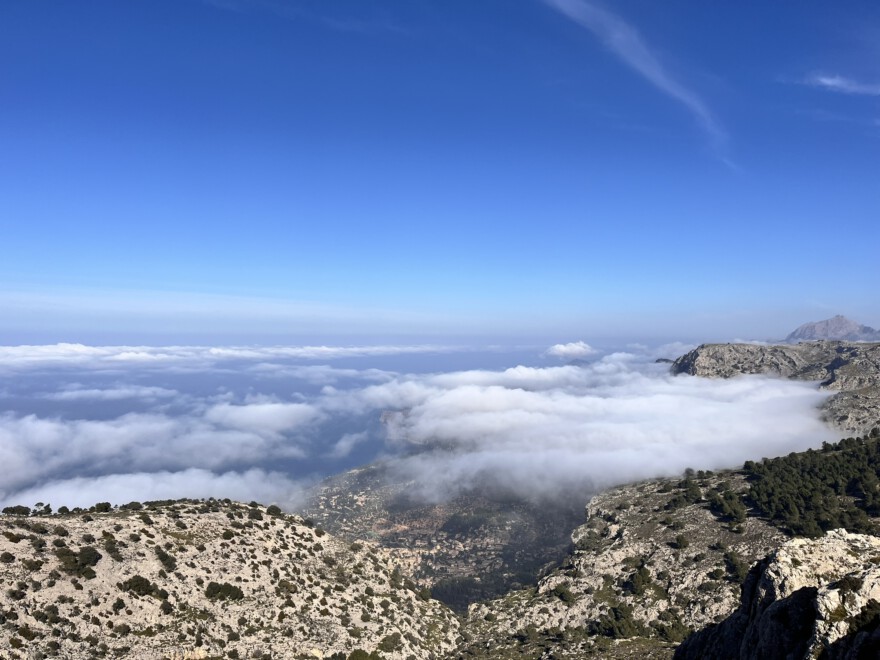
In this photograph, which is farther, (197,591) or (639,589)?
(639,589)

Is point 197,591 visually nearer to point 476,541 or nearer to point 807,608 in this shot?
point 807,608

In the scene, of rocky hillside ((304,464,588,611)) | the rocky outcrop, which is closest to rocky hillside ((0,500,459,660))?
the rocky outcrop

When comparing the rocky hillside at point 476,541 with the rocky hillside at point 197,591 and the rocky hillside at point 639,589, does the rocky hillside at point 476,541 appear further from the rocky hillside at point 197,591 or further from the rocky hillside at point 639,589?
the rocky hillside at point 197,591

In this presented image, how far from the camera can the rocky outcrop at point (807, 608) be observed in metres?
16.3

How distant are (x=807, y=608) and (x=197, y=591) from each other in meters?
47.7

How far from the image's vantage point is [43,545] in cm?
4200

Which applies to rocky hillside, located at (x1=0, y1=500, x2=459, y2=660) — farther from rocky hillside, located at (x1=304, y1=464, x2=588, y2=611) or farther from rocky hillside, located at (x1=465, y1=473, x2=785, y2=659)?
rocky hillside, located at (x1=304, y1=464, x2=588, y2=611)

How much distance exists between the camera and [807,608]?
18.8 metres

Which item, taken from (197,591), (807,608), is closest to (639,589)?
(197,591)

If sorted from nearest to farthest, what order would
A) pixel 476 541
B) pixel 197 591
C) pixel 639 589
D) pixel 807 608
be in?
pixel 807 608, pixel 197 591, pixel 639 589, pixel 476 541

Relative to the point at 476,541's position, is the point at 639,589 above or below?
above

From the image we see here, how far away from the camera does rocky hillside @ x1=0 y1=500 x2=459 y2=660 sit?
119 ft

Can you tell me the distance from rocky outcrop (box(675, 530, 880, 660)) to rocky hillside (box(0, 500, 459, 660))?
36.0 meters

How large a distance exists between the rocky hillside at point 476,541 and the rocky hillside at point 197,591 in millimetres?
56364
